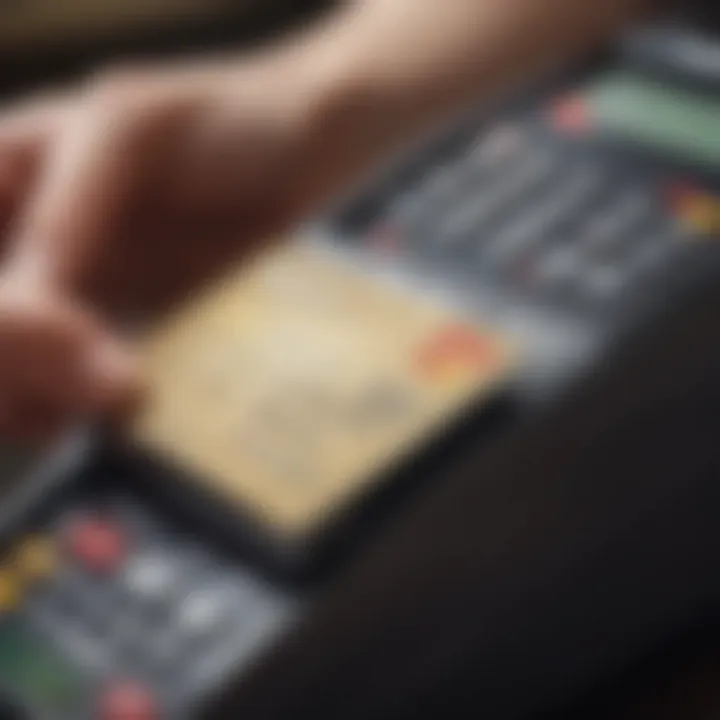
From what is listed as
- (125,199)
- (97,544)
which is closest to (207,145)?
(125,199)

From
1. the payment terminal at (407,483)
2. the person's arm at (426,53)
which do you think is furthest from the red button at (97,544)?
the person's arm at (426,53)

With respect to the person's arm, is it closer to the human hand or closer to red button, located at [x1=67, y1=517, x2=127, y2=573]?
the human hand

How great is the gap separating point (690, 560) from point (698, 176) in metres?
0.09

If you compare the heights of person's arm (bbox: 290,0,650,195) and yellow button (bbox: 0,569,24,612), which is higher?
person's arm (bbox: 290,0,650,195)

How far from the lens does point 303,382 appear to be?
27 centimetres

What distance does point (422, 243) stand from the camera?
0.31 m

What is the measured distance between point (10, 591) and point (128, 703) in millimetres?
44

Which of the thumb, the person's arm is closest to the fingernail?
the thumb

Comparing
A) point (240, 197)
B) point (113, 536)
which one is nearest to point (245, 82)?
point (240, 197)

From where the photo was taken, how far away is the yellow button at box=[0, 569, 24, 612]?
26 centimetres

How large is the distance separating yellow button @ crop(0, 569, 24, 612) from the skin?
0.04 m

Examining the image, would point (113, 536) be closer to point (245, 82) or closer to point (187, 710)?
point (187, 710)

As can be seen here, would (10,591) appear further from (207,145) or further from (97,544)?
(207,145)

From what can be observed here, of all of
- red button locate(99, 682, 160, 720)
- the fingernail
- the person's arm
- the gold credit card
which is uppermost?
the person's arm
